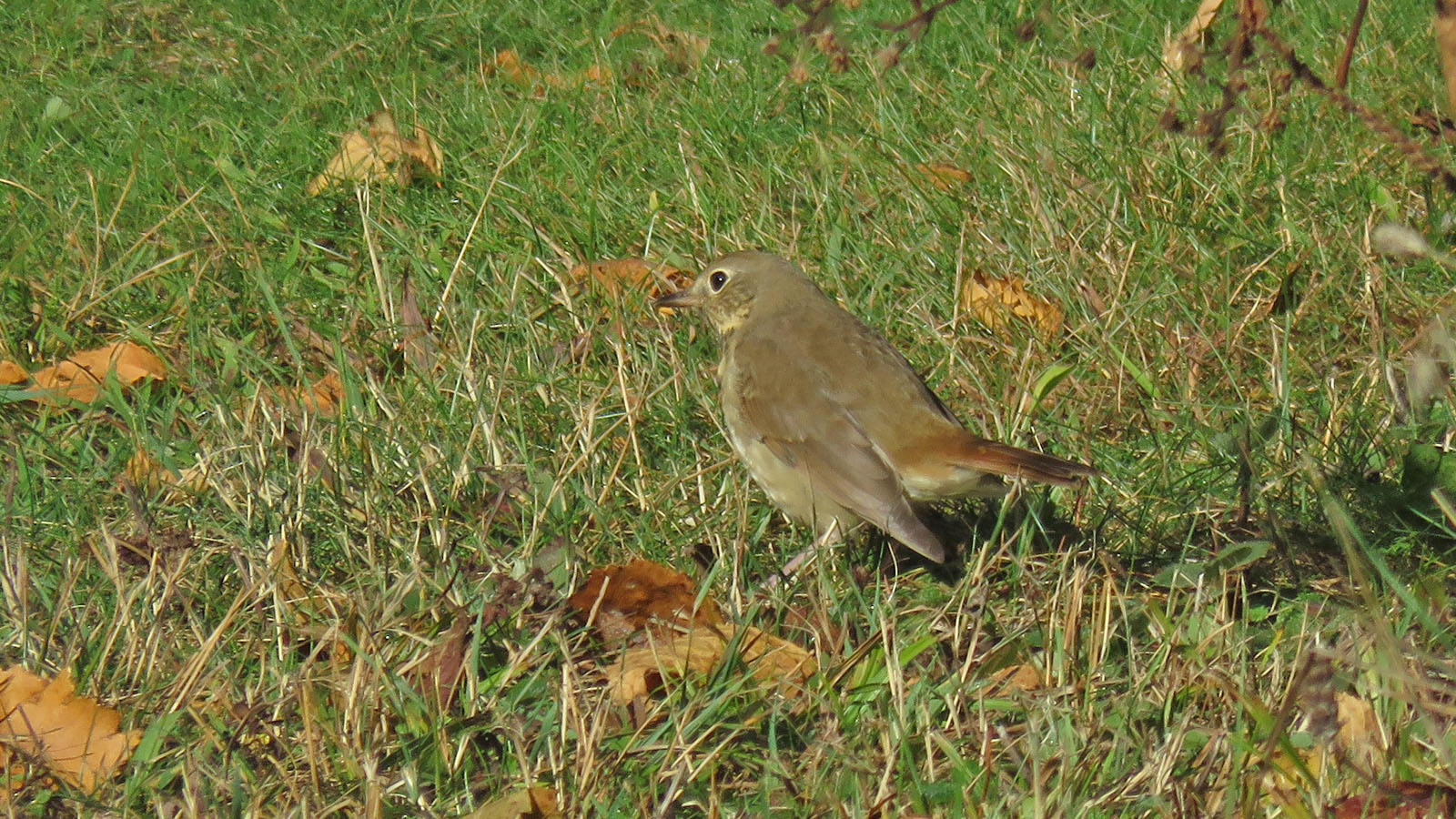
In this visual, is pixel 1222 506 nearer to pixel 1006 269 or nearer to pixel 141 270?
pixel 1006 269

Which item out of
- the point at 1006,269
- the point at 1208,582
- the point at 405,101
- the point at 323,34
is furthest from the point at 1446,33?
the point at 323,34

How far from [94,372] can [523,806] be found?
8.65 ft

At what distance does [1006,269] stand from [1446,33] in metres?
2.27

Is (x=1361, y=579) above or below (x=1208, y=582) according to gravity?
above

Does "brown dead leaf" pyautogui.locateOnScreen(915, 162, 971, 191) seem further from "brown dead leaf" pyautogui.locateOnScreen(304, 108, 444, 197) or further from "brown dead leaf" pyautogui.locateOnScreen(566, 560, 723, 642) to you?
"brown dead leaf" pyautogui.locateOnScreen(566, 560, 723, 642)

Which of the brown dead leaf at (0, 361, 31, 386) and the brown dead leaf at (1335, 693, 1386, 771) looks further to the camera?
the brown dead leaf at (0, 361, 31, 386)

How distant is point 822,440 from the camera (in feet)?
14.2

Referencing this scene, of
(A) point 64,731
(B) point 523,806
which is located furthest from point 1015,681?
(A) point 64,731

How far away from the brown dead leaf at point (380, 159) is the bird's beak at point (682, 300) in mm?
1512

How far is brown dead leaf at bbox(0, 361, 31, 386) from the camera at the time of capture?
5043 millimetres

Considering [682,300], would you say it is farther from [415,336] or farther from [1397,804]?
[1397,804]

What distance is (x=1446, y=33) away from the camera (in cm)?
301

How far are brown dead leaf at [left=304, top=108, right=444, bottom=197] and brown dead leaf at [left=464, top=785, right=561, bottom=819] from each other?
3.47 metres

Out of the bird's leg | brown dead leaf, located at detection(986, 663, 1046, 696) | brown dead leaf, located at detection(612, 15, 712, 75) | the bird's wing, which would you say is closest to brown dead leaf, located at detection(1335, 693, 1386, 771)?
brown dead leaf, located at detection(986, 663, 1046, 696)
